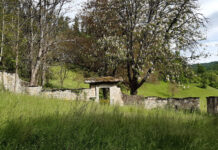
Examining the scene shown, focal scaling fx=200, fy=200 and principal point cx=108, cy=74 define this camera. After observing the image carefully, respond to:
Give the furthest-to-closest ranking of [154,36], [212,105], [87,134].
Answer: [154,36] → [212,105] → [87,134]

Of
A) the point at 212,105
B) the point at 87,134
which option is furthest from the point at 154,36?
the point at 87,134

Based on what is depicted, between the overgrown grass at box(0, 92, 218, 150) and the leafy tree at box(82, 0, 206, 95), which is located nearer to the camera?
the overgrown grass at box(0, 92, 218, 150)

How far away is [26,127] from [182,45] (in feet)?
48.0

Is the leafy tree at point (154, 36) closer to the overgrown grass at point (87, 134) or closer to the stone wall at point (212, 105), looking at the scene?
the stone wall at point (212, 105)

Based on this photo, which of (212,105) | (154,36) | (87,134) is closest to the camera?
(87,134)

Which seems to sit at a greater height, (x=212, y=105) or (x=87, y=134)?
(x=87, y=134)

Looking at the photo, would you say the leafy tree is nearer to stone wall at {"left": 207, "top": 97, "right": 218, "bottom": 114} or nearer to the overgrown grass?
stone wall at {"left": 207, "top": 97, "right": 218, "bottom": 114}

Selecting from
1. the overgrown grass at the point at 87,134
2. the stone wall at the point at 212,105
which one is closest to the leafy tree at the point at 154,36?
the stone wall at the point at 212,105

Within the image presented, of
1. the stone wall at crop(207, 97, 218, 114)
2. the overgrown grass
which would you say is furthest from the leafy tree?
the overgrown grass

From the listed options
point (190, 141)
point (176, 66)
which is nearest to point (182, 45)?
point (176, 66)

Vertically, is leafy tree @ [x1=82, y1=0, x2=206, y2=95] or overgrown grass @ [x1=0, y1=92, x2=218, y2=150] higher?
leafy tree @ [x1=82, y1=0, x2=206, y2=95]

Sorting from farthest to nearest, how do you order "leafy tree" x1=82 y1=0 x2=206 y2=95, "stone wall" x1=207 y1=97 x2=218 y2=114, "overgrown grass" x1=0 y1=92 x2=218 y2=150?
"leafy tree" x1=82 y1=0 x2=206 y2=95
"stone wall" x1=207 y1=97 x2=218 y2=114
"overgrown grass" x1=0 y1=92 x2=218 y2=150

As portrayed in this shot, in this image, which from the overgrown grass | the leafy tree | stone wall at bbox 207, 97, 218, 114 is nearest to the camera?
the overgrown grass

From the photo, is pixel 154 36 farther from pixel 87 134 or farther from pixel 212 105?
pixel 87 134
